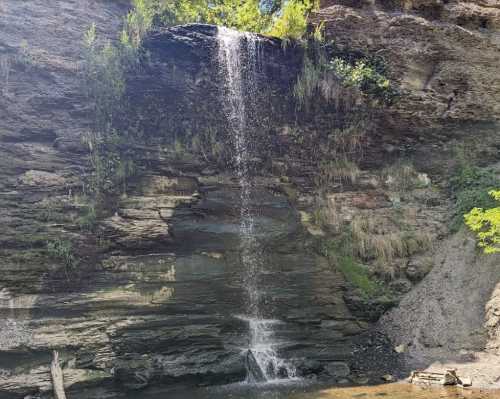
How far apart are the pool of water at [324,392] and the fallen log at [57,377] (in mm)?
1438

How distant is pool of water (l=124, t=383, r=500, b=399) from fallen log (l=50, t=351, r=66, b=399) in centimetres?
144

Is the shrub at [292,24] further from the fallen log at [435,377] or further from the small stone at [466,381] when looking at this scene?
the small stone at [466,381]

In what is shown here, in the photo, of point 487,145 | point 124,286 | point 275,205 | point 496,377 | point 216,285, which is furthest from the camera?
point 487,145

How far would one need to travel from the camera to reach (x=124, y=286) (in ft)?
Result: 32.7

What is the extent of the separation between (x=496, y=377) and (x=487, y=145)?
28.9 feet

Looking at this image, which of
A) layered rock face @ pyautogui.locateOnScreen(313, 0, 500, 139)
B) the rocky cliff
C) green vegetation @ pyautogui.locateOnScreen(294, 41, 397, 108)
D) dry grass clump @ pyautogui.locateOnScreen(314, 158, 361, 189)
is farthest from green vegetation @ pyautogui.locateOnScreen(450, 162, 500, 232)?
green vegetation @ pyautogui.locateOnScreen(294, 41, 397, 108)

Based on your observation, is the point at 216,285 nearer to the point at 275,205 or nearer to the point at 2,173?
the point at 275,205

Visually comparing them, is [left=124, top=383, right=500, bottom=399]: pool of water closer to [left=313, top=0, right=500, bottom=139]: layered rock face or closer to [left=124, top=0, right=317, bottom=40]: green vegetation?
[left=313, top=0, right=500, bottom=139]: layered rock face

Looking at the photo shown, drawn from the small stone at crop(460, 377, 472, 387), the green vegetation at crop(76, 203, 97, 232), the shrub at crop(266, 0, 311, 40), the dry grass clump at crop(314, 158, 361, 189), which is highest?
the shrub at crop(266, 0, 311, 40)

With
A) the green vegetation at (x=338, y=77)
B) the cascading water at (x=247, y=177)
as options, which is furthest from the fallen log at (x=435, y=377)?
the green vegetation at (x=338, y=77)

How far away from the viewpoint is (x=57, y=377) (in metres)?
8.58

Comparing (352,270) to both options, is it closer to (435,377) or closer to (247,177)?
(435,377)

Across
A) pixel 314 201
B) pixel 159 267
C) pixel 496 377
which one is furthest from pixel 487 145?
pixel 159 267

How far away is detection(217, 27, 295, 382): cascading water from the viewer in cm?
1026
